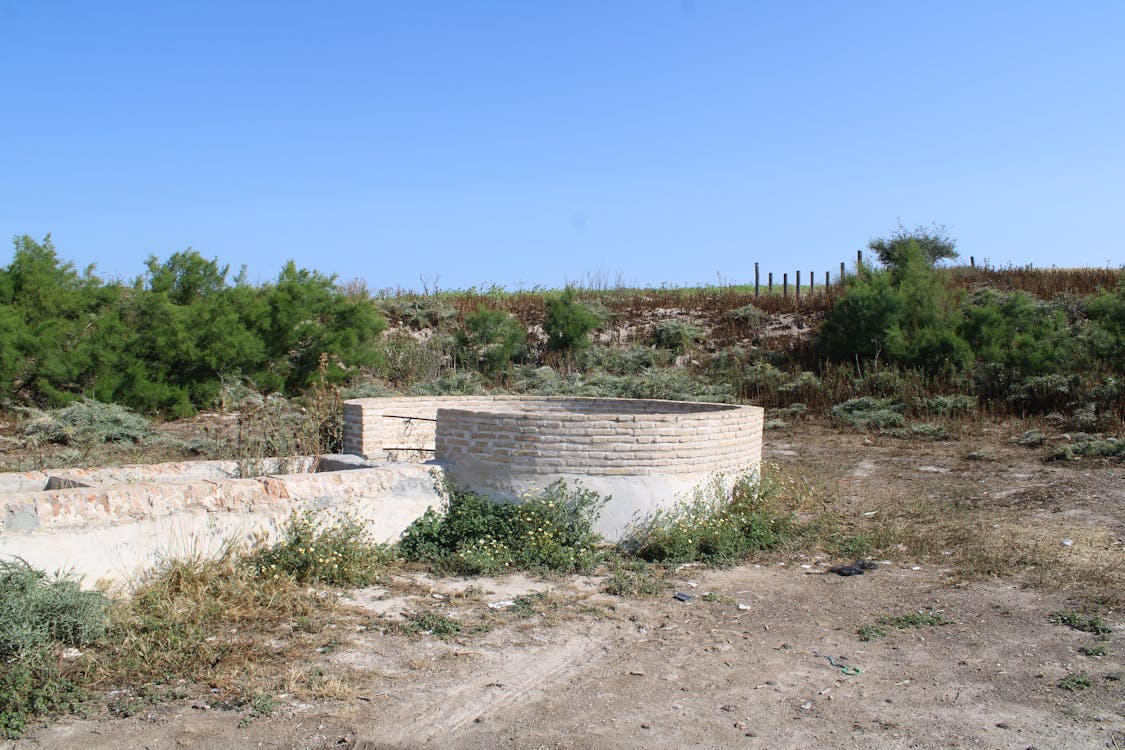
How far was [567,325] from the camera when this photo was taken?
21969mm

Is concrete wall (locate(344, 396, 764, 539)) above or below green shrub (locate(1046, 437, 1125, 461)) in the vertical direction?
above

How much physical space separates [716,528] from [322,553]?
10.7 feet

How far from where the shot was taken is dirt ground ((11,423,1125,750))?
4.21 m

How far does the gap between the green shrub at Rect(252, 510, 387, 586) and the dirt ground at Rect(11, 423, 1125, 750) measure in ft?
1.19

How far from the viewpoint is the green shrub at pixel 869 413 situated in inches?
644

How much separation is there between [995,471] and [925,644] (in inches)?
297

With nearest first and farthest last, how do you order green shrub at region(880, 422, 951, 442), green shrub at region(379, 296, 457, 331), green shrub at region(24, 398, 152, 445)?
green shrub at region(24, 398, 152, 445) < green shrub at region(880, 422, 951, 442) < green shrub at region(379, 296, 457, 331)

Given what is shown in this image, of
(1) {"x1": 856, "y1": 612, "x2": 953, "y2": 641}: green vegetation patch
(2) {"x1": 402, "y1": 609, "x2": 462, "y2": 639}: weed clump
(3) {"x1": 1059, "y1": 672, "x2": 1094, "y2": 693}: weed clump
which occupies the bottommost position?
(1) {"x1": 856, "y1": 612, "x2": 953, "y2": 641}: green vegetation patch

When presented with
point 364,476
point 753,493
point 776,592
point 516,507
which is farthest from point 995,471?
point 364,476

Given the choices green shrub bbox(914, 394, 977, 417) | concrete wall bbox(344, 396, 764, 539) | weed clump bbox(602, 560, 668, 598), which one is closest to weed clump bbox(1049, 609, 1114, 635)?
weed clump bbox(602, 560, 668, 598)

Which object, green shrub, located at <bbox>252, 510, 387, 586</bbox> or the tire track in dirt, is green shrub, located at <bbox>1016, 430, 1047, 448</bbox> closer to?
the tire track in dirt

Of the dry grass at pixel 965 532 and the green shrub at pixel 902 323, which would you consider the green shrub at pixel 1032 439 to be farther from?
the green shrub at pixel 902 323

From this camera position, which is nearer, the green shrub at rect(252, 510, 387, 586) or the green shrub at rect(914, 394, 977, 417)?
the green shrub at rect(252, 510, 387, 586)

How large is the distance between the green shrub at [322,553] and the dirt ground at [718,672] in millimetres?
361
